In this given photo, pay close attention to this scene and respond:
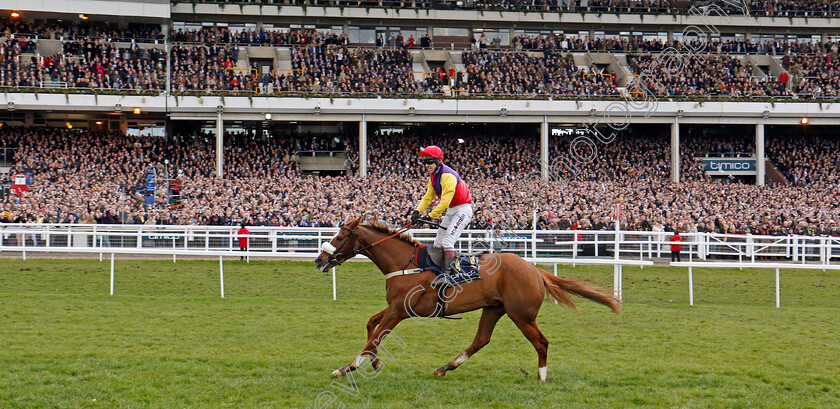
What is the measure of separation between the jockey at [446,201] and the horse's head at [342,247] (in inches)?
27.6

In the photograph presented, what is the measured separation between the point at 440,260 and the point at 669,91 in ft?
98.0

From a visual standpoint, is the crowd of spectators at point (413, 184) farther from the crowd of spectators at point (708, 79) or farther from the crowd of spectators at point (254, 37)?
the crowd of spectators at point (254, 37)

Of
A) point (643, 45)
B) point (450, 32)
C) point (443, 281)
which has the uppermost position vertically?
point (450, 32)

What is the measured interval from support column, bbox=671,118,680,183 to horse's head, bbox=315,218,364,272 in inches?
1168

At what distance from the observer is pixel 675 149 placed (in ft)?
A: 114

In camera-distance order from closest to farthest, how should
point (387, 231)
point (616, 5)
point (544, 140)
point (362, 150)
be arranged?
point (387, 231) → point (362, 150) → point (544, 140) → point (616, 5)

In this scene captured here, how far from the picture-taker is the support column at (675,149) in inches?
1351

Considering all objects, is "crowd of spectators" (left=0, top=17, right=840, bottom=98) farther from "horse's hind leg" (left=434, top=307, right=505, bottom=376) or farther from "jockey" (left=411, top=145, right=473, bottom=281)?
"horse's hind leg" (left=434, top=307, right=505, bottom=376)

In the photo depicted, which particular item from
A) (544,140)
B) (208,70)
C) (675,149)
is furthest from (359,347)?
(675,149)

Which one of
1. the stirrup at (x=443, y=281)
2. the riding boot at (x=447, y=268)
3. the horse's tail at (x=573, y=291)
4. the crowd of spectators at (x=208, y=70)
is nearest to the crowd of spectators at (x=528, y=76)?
the crowd of spectators at (x=208, y=70)

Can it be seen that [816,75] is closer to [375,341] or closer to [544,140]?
[544,140]

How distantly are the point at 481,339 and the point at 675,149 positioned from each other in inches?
1178

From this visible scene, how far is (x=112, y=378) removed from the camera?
21.8 ft

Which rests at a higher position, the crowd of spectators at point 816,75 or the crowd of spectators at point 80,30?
the crowd of spectators at point 80,30
